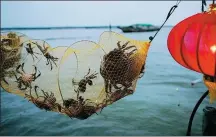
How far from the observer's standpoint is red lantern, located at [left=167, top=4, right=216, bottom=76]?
2.71 m

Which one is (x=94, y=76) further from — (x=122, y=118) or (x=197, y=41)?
(x=122, y=118)

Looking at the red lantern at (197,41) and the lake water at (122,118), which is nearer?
the red lantern at (197,41)

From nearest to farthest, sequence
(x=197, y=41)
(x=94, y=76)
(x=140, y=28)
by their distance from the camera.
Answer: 1. (x=197, y=41)
2. (x=94, y=76)
3. (x=140, y=28)

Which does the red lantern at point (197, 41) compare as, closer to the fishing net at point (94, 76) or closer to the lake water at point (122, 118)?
the fishing net at point (94, 76)

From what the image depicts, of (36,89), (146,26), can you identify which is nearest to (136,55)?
(36,89)

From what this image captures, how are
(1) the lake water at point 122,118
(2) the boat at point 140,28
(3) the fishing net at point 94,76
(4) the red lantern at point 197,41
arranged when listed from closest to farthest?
1. (4) the red lantern at point 197,41
2. (3) the fishing net at point 94,76
3. (1) the lake water at point 122,118
4. (2) the boat at point 140,28

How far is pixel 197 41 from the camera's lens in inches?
109

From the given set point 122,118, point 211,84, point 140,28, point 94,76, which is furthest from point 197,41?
point 140,28

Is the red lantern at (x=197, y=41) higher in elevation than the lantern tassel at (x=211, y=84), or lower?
higher

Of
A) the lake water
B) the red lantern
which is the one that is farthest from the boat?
the red lantern

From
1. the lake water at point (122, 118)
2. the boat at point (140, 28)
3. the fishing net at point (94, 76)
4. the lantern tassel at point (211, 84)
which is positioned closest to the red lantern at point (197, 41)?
the lantern tassel at point (211, 84)

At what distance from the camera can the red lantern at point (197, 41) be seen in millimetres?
2705

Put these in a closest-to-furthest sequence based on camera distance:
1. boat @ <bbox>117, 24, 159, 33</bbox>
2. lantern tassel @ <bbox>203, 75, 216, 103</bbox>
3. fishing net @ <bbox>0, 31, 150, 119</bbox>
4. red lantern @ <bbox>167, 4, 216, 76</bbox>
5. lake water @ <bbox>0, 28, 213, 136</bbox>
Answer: red lantern @ <bbox>167, 4, 216, 76</bbox>, lantern tassel @ <bbox>203, 75, 216, 103</bbox>, fishing net @ <bbox>0, 31, 150, 119</bbox>, lake water @ <bbox>0, 28, 213, 136</bbox>, boat @ <bbox>117, 24, 159, 33</bbox>

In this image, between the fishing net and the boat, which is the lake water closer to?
the fishing net
